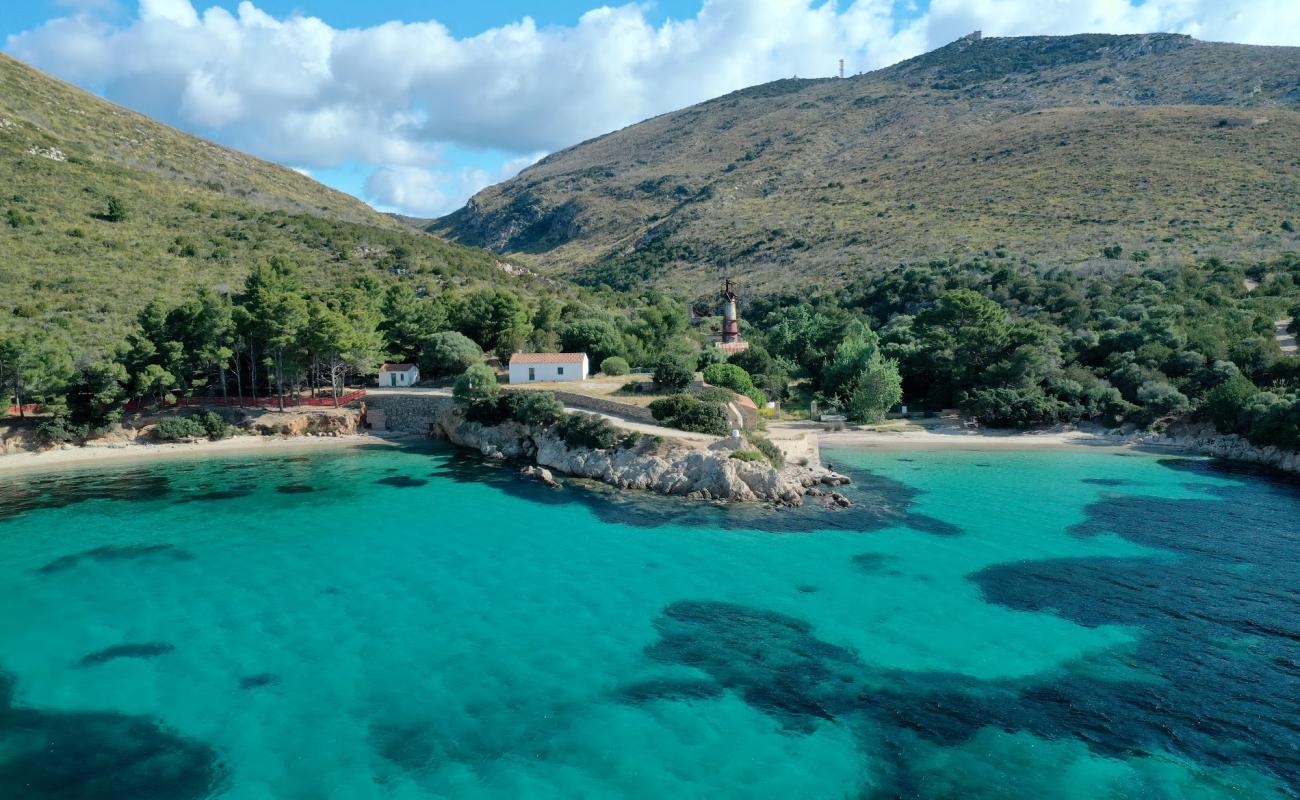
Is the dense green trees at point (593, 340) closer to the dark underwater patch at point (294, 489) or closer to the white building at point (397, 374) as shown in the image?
the white building at point (397, 374)

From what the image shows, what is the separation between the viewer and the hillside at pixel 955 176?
2948 inches

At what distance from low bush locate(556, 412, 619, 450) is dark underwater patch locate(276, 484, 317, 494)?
11751mm

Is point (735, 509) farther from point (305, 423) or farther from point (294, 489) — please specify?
point (305, 423)

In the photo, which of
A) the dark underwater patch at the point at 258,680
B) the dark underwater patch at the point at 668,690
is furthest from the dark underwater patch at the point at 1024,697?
the dark underwater patch at the point at 258,680

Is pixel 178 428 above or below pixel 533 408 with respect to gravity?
below

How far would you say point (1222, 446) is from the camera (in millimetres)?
39188

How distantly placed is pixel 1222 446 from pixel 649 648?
121 feet

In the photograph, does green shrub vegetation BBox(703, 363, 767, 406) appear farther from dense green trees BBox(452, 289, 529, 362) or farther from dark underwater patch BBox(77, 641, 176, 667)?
dark underwater patch BBox(77, 641, 176, 667)

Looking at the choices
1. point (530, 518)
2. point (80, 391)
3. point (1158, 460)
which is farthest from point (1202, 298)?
point (80, 391)

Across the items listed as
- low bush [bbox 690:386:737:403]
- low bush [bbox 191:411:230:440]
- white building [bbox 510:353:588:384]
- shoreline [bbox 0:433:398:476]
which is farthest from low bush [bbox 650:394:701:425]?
low bush [bbox 191:411:230:440]

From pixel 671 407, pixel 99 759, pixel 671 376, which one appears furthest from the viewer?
pixel 671 376

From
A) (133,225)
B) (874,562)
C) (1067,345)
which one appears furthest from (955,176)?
(133,225)

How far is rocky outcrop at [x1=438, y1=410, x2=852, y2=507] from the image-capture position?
31578 millimetres

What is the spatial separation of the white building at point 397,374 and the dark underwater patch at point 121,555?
2443 centimetres
